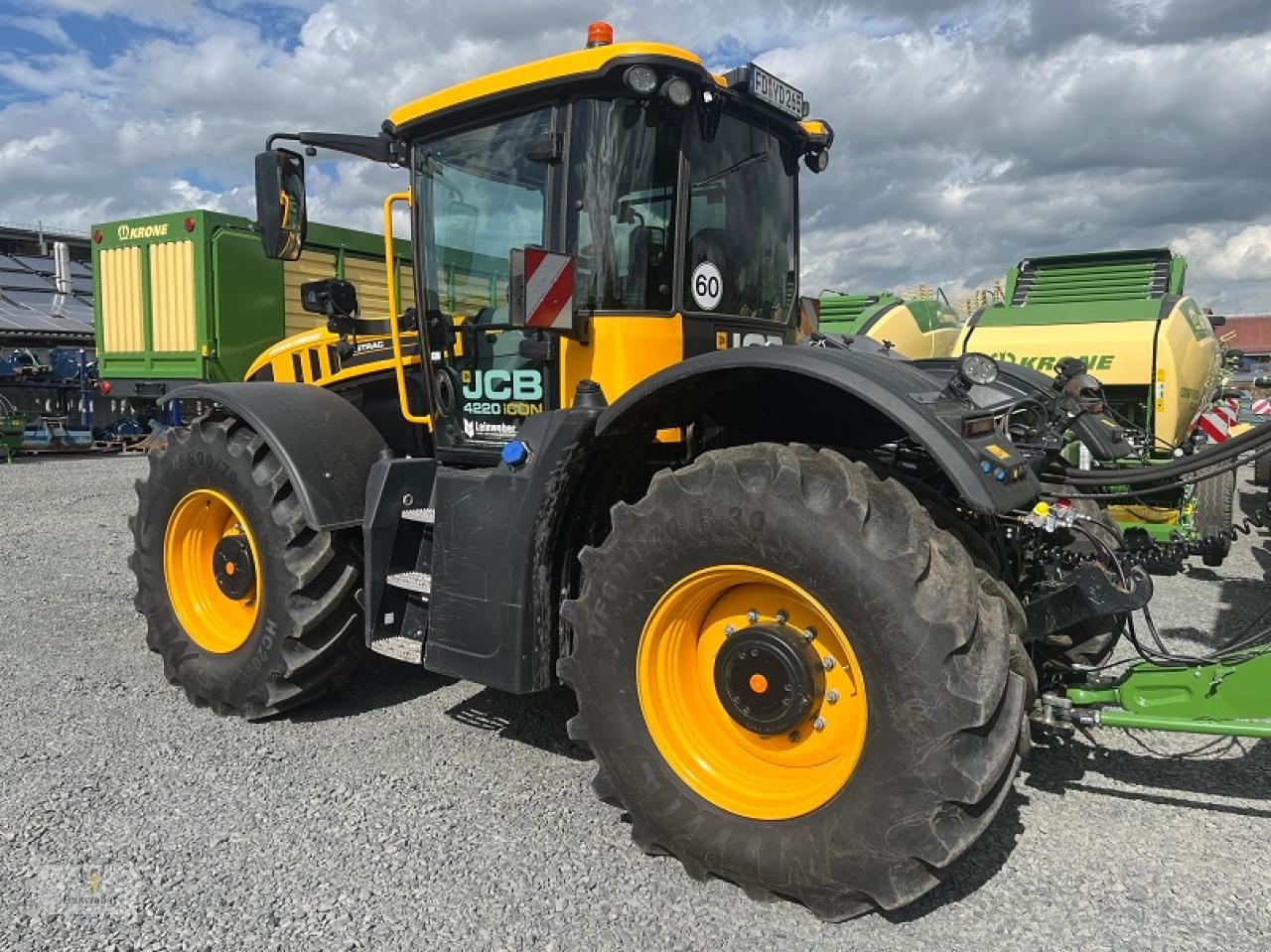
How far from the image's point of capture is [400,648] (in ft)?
12.1

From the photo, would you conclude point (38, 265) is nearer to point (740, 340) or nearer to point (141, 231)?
point (141, 231)

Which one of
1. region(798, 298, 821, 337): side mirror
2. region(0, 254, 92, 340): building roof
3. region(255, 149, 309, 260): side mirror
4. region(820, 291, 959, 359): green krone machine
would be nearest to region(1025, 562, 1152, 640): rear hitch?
region(798, 298, 821, 337): side mirror

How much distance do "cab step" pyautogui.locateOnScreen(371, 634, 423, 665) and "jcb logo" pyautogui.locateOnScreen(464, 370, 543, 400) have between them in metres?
0.99

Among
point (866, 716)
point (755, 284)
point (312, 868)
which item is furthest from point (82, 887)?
point (755, 284)

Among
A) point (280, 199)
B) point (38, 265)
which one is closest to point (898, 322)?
point (280, 199)

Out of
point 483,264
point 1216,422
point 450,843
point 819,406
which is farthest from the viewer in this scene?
point 1216,422

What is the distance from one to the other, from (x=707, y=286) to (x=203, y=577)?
282 centimetres

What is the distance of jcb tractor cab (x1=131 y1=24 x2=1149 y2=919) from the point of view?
256 centimetres

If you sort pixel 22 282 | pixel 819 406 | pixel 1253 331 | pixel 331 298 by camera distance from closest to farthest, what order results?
pixel 819 406, pixel 331 298, pixel 22 282, pixel 1253 331

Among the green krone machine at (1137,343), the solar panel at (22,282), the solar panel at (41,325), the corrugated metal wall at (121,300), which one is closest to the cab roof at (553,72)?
the green krone machine at (1137,343)

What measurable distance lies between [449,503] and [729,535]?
3.91ft

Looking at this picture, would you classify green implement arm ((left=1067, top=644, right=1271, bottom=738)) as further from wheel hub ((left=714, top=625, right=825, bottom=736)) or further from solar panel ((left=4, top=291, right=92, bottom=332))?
solar panel ((left=4, top=291, right=92, bottom=332))

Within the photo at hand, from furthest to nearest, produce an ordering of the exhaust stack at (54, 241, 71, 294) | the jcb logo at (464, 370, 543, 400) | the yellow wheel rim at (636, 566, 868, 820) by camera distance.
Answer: the exhaust stack at (54, 241, 71, 294) < the jcb logo at (464, 370, 543, 400) < the yellow wheel rim at (636, 566, 868, 820)

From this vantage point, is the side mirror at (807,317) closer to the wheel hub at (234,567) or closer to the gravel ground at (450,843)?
the gravel ground at (450,843)
